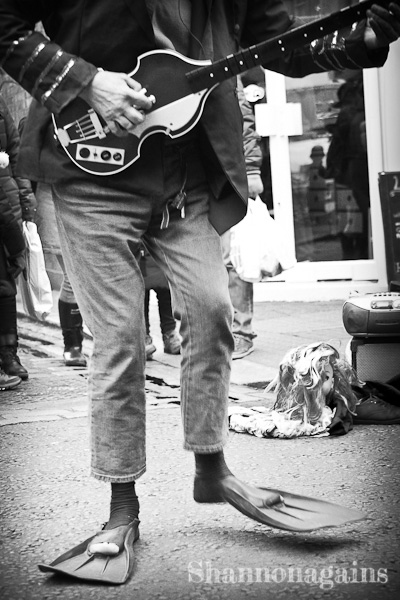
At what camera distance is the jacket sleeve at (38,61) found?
2.77 m

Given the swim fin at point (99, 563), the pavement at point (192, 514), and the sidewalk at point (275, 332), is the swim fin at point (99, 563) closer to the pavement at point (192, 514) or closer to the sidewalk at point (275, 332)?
the pavement at point (192, 514)

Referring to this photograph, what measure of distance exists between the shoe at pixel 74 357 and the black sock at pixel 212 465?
3998 mm

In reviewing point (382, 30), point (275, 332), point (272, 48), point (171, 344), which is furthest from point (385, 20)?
point (275, 332)

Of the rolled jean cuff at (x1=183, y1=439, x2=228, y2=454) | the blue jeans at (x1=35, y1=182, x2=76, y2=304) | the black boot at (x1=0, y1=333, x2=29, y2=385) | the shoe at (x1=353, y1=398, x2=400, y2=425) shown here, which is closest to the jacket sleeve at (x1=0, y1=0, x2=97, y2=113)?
the rolled jean cuff at (x1=183, y1=439, x2=228, y2=454)

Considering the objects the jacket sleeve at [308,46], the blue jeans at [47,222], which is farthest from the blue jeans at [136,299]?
the blue jeans at [47,222]

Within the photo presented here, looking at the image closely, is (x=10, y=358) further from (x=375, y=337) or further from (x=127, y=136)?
(x=127, y=136)

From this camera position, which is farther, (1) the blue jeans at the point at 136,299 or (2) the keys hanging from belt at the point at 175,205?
(2) the keys hanging from belt at the point at 175,205

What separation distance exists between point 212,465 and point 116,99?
3.58 ft

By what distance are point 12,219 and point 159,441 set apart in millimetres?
→ 2393

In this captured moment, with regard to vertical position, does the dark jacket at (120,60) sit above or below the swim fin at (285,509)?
above

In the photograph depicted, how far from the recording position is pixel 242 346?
699cm

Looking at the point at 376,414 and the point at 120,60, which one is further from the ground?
the point at 120,60

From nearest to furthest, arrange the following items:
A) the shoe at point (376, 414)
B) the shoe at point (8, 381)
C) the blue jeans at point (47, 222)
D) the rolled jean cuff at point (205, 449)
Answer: the rolled jean cuff at point (205, 449), the shoe at point (376, 414), the shoe at point (8, 381), the blue jeans at point (47, 222)

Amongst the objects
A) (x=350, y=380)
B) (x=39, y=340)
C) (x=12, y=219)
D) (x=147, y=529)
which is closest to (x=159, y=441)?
(x=350, y=380)
